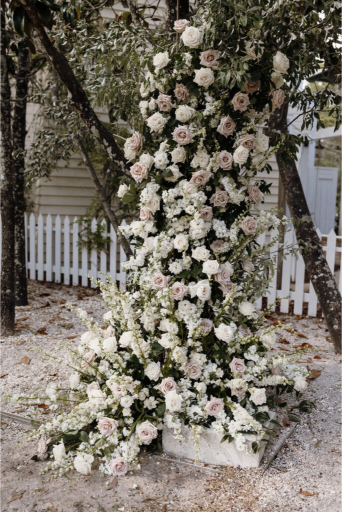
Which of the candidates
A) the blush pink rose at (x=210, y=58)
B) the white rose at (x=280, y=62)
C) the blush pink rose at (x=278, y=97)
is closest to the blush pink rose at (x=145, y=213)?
the blush pink rose at (x=210, y=58)

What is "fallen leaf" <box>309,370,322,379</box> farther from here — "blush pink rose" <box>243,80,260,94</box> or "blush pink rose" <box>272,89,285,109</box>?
"blush pink rose" <box>243,80,260,94</box>

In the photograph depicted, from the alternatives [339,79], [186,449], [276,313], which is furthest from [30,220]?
[186,449]

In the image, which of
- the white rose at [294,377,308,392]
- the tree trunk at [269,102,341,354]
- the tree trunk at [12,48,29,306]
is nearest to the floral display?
the white rose at [294,377,308,392]

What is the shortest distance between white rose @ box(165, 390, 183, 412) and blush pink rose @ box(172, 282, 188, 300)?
1.74 feet

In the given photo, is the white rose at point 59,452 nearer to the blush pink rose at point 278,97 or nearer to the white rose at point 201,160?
the white rose at point 201,160

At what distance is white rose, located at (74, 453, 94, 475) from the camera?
2461 mm

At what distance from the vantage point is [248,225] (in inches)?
111

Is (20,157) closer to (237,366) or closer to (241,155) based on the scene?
(241,155)

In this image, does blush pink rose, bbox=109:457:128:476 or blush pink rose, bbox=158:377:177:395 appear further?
blush pink rose, bbox=158:377:177:395

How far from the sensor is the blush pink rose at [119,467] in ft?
8.07

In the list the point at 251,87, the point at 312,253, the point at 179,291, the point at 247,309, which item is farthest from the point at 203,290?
the point at 312,253

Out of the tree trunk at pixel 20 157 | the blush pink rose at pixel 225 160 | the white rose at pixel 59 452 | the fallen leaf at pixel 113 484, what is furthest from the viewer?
the tree trunk at pixel 20 157

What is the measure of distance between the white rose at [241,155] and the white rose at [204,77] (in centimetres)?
40

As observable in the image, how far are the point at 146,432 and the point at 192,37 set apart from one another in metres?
2.17
